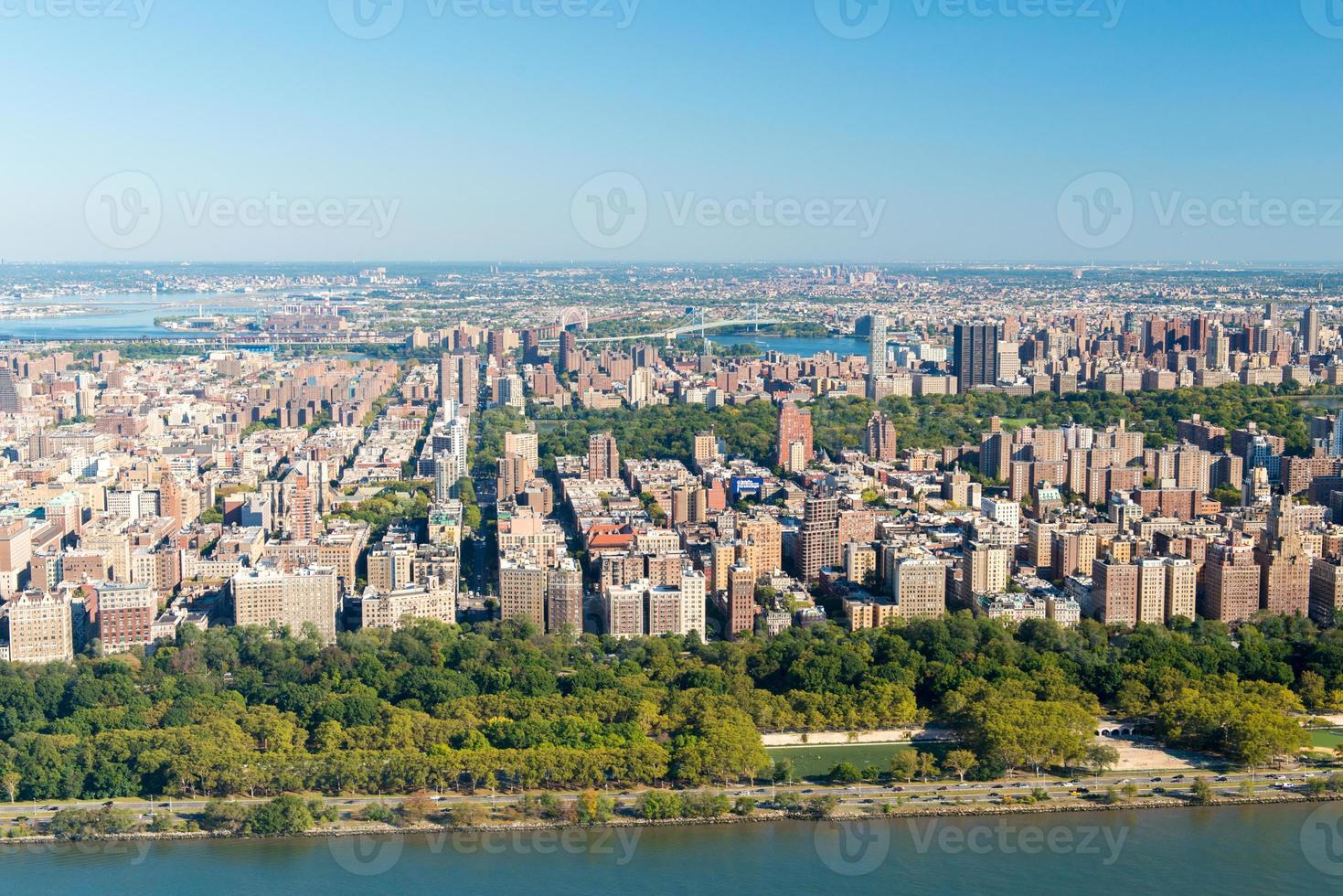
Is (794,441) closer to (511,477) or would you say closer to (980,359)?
(511,477)

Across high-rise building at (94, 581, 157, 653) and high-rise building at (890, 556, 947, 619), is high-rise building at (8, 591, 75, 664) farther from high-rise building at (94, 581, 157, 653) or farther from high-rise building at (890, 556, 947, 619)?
high-rise building at (890, 556, 947, 619)

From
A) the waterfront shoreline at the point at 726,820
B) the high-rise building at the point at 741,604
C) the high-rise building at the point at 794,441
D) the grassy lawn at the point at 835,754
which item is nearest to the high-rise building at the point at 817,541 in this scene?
the high-rise building at the point at 741,604

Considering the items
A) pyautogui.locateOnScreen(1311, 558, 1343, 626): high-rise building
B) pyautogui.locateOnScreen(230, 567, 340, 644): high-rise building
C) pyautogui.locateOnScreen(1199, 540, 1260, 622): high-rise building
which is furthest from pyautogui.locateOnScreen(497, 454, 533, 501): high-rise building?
pyautogui.locateOnScreen(1311, 558, 1343, 626): high-rise building

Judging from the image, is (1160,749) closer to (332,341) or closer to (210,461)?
(210,461)

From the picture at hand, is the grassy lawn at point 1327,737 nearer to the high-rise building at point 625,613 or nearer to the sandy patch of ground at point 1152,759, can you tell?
the sandy patch of ground at point 1152,759

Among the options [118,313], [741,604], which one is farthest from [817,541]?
[118,313]
